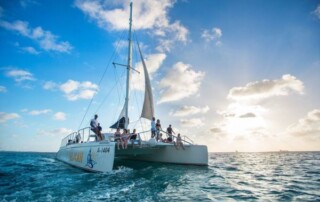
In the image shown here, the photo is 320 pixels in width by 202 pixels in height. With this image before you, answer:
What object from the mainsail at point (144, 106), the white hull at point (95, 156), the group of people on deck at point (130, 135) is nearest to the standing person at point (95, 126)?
the group of people on deck at point (130, 135)

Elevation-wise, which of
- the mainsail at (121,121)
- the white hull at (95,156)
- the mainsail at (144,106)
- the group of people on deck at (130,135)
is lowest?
the white hull at (95,156)

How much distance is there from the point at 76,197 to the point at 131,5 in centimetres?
1720

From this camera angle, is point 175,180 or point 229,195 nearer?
point 229,195

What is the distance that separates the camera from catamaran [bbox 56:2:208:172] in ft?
38.8

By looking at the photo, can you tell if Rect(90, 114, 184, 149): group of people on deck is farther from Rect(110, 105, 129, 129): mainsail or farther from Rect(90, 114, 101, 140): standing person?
Rect(110, 105, 129, 129): mainsail

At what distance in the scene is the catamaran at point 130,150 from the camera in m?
11.8

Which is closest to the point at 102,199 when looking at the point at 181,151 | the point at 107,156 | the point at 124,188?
the point at 124,188

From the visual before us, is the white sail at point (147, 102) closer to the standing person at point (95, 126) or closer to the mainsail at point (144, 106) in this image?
the mainsail at point (144, 106)

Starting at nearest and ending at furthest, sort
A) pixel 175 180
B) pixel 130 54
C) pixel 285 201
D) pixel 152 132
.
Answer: pixel 285 201 → pixel 175 180 → pixel 152 132 → pixel 130 54

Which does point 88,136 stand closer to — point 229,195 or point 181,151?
point 181,151

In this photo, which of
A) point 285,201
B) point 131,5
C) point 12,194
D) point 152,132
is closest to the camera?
point 285,201

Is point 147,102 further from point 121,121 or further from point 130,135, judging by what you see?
point 130,135

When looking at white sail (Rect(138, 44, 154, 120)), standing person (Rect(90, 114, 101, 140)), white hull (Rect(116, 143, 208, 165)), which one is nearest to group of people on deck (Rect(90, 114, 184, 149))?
standing person (Rect(90, 114, 101, 140))

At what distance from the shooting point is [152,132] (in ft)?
49.8
